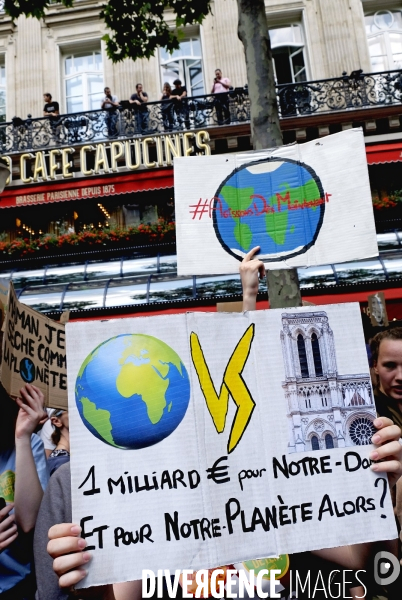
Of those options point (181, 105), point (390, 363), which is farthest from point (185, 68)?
point (390, 363)

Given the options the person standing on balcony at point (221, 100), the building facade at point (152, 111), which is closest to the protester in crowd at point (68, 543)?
the building facade at point (152, 111)

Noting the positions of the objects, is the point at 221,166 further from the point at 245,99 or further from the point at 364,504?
the point at 245,99

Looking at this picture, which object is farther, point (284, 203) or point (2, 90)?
point (2, 90)

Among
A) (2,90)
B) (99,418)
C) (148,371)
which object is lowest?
(99,418)

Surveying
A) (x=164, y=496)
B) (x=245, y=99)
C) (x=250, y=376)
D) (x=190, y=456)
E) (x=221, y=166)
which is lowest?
(x=164, y=496)

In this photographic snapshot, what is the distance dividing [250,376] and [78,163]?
12897mm

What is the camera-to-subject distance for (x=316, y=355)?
5.66 ft

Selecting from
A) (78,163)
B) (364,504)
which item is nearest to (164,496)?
(364,504)

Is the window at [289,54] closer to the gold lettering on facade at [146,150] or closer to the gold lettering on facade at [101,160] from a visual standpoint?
Answer: the gold lettering on facade at [146,150]

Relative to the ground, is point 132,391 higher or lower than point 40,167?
lower

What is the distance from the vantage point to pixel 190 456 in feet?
5.31

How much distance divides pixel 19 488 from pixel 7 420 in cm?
42

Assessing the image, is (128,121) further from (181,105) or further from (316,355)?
(316,355)

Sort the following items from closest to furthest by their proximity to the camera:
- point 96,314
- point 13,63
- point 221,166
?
point 221,166
point 96,314
point 13,63
